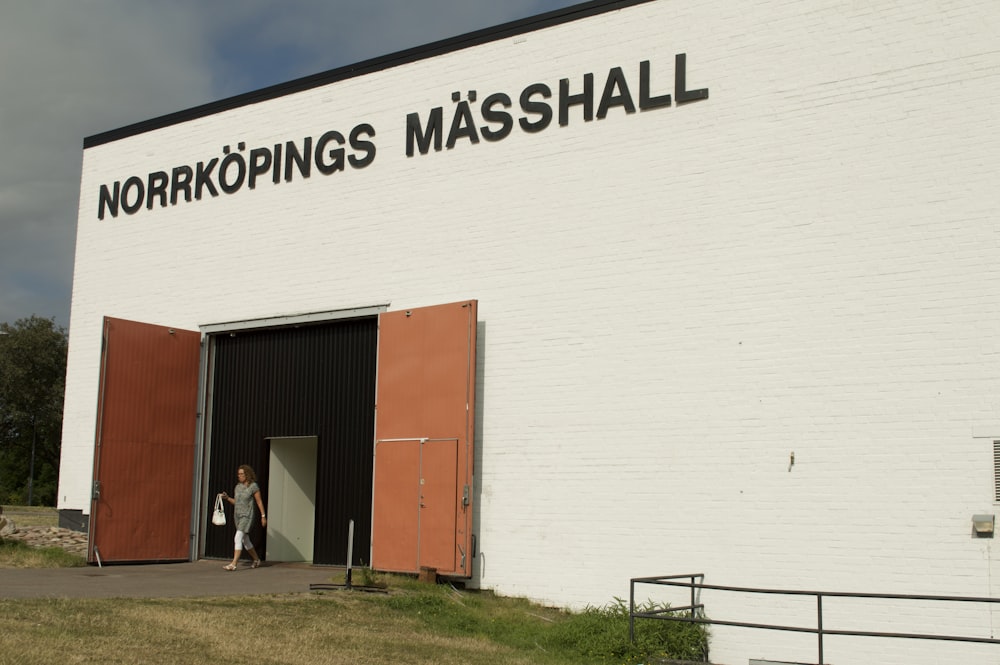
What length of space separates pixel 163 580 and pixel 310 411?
3.74 m

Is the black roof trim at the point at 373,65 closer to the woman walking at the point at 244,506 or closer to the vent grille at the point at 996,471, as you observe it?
the woman walking at the point at 244,506

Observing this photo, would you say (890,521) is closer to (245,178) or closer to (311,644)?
(311,644)

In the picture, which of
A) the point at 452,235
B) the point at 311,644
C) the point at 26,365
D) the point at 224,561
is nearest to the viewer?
the point at 311,644

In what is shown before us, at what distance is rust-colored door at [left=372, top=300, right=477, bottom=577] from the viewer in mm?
14367

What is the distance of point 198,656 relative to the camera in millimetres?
9281

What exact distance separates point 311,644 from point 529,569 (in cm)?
430

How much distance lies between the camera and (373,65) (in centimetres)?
1666

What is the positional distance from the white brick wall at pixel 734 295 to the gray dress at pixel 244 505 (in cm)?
344

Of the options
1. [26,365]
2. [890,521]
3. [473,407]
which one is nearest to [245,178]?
[473,407]

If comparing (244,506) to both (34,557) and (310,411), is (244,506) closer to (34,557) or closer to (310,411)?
(310,411)

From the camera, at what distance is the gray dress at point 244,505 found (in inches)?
640

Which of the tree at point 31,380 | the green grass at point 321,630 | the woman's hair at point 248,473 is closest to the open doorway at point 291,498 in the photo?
the woman's hair at point 248,473

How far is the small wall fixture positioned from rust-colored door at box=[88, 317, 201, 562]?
1266 cm

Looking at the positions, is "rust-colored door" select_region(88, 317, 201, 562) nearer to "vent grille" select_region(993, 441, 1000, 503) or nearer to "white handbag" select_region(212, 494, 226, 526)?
"white handbag" select_region(212, 494, 226, 526)
